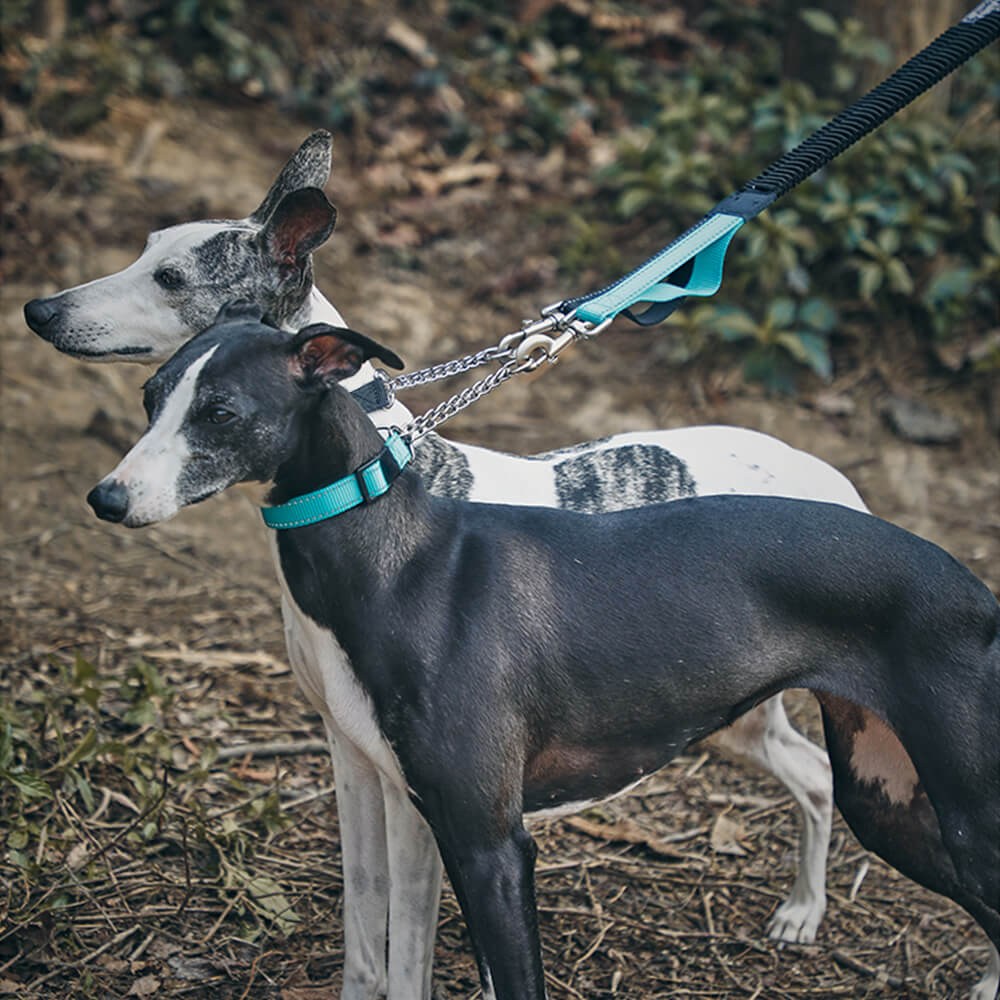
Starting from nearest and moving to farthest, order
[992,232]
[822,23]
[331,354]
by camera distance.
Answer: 1. [331,354]
2. [992,232]
3. [822,23]

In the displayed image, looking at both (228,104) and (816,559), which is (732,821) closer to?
(816,559)

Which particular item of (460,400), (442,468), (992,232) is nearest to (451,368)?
(460,400)

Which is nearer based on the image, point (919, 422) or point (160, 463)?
point (160, 463)

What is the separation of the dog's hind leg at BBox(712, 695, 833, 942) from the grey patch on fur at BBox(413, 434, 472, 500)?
46.7 inches

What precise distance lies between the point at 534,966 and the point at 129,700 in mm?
2371

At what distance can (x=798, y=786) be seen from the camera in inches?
156

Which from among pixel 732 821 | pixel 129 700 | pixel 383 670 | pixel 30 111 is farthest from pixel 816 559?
pixel 30 111

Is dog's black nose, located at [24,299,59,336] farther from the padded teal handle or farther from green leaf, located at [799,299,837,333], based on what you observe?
green leaf, located at [799,299,837,333]

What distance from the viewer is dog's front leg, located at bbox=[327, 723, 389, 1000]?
10.3 ft

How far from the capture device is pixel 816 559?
108 inches

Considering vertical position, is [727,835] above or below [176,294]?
below

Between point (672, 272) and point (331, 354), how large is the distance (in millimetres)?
1194

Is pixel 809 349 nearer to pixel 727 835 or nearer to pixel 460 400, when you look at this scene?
pixel 727 835

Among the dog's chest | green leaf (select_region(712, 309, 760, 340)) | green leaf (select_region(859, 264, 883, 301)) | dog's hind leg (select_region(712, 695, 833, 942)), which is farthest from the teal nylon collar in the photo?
green leaf (select_region(859, 264, 883, 301))
